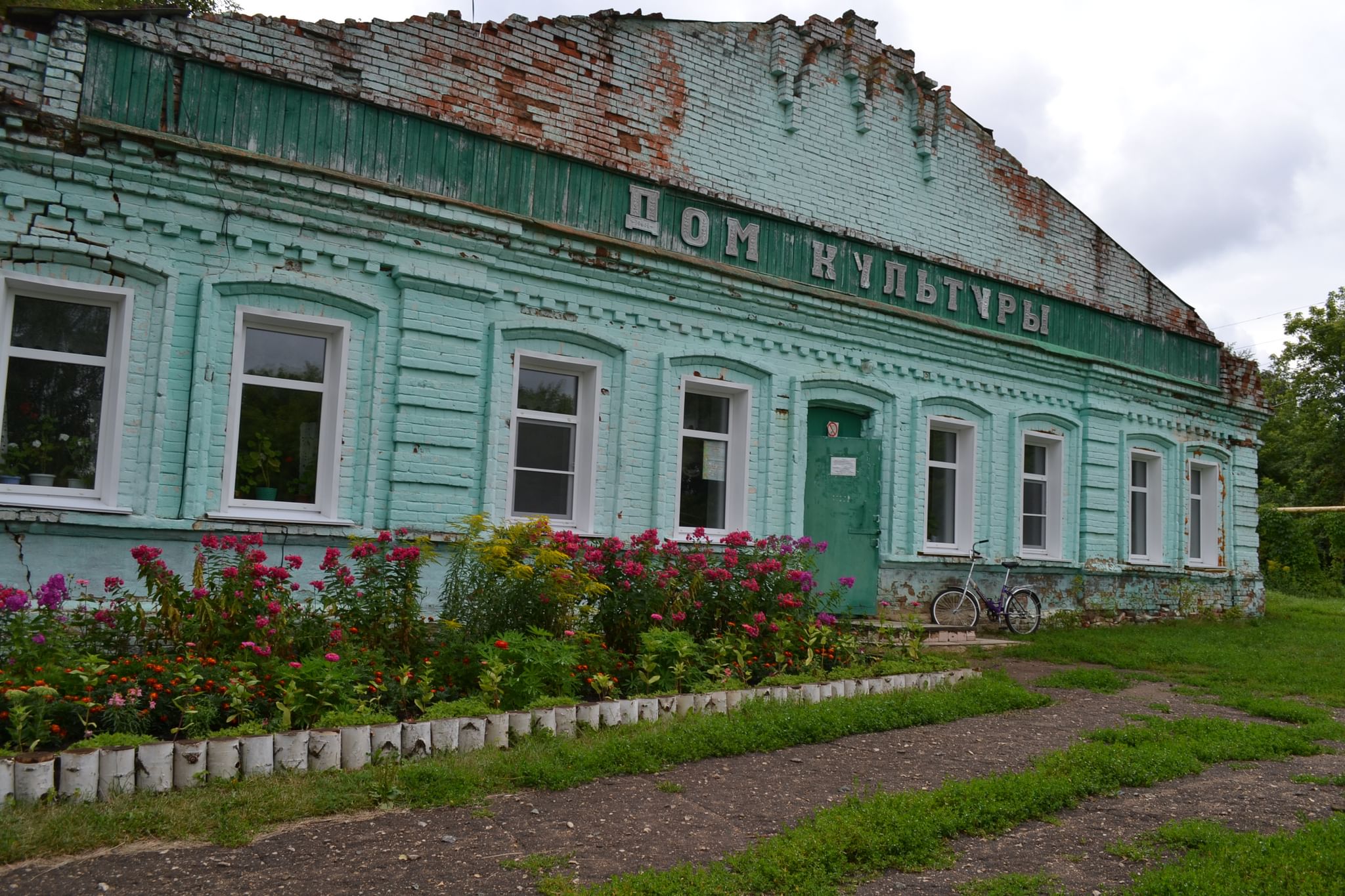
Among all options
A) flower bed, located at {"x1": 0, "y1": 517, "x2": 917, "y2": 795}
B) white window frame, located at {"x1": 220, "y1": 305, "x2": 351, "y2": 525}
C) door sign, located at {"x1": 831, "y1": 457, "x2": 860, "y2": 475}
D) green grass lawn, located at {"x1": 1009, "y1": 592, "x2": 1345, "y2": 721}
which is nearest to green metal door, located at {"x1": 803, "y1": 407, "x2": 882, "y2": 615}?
door sign, located at {"x1": 831, "y1": 457, "x2": 860, "y2": 475}

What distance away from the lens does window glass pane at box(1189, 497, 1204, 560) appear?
1673cm

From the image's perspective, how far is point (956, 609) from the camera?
12.6 metres

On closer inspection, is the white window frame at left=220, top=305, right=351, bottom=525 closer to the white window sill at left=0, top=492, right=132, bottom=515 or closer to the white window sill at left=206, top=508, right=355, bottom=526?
the white window sill at left=206, top=508, right=355, bottom=526

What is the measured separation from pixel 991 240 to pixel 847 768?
9.82 meters

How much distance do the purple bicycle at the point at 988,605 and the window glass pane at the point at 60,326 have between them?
9257 millimetres

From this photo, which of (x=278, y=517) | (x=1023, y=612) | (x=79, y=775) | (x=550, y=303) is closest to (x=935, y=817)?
(x=79, y=775)

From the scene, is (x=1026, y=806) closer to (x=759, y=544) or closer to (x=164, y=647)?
(x=759, y=544)

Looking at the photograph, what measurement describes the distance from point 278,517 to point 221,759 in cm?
361

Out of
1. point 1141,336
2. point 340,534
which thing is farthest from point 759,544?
point 1141,336

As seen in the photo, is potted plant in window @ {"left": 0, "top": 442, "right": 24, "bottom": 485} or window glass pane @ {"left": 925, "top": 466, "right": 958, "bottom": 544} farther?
window glass pane @ {"left": 925, "top": 466, "right": 958, "bottom": 544}

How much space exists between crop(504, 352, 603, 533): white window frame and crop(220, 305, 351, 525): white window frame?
5.45ft

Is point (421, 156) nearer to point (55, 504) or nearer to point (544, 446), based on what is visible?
point (544, 446)

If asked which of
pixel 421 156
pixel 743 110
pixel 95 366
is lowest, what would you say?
pixel 95 366

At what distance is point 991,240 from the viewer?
1376 cm
